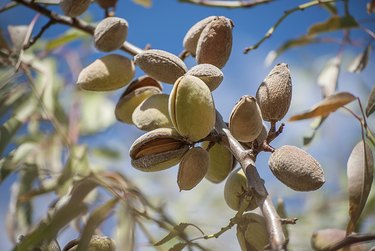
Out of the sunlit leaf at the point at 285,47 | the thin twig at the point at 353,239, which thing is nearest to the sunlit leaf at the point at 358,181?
the thin twig at the point at 353,239

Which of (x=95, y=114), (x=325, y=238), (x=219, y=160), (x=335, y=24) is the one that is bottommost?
(x=95, y=114)

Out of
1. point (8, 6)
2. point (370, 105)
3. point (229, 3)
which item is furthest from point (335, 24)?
point (8, 6)

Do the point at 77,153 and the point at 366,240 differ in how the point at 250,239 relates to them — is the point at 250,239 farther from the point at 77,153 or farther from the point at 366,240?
the point at 77,153

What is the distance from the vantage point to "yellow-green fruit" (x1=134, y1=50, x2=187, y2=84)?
986 millimetres

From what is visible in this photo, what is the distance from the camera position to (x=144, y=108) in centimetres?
100

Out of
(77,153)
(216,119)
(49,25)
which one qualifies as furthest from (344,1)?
(77,153)

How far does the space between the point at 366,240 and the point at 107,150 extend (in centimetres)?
140

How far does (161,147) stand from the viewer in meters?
0.92

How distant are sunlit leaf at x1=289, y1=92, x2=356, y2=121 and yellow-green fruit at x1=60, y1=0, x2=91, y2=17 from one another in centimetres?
50

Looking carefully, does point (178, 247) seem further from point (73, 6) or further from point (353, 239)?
point (73, 6)

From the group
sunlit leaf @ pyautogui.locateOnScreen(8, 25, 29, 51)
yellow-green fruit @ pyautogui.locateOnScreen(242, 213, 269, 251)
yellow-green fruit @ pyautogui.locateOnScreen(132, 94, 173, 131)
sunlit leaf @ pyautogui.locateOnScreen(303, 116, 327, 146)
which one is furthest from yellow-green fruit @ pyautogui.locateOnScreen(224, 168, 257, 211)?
sunlit leaf @ pyautogui.locateOnScreen(8, 25, 29, 51)

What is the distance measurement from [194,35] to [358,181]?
15.9 inches

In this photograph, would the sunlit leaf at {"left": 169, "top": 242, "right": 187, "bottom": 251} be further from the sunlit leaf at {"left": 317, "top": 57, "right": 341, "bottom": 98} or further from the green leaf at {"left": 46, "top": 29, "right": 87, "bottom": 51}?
the green leaf at {"left": 46, "top": 29, "right": 87, "bottom": 51}

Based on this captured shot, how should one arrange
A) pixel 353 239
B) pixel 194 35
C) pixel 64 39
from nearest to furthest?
pixel 353 239 < pixel 194 35 < pixel 64 39
